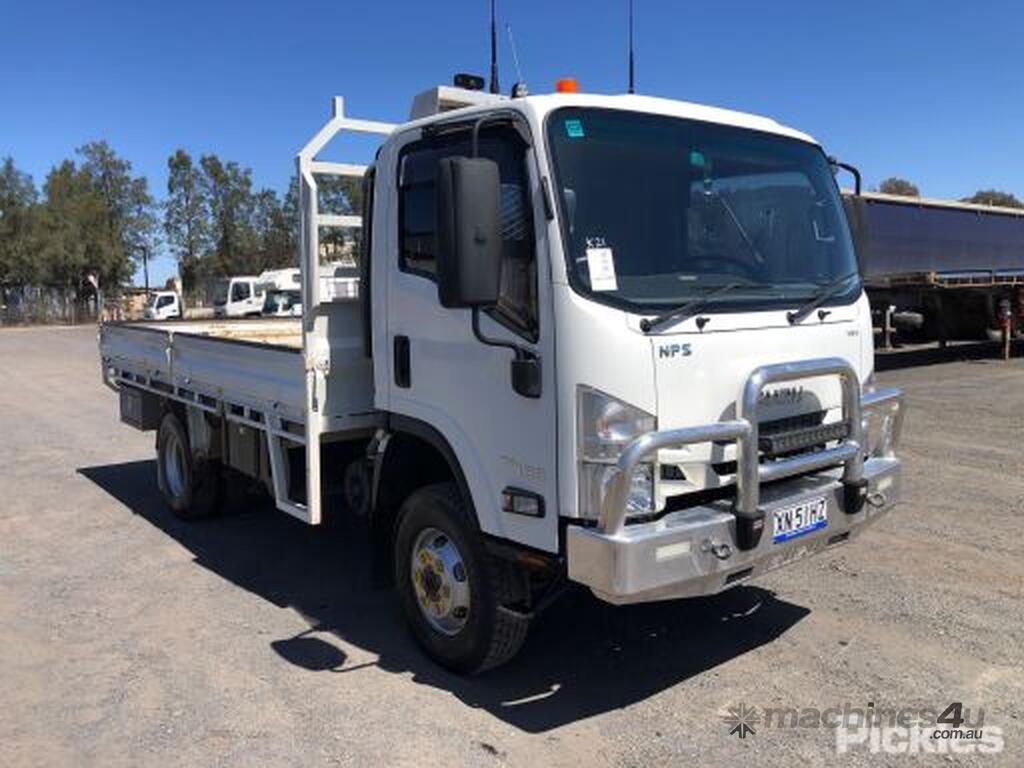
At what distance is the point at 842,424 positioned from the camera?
4.36 meters

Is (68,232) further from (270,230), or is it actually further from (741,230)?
(741,230)

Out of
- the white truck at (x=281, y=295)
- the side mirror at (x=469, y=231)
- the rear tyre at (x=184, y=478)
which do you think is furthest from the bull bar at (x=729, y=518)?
the white truck at (x=281, y=295)

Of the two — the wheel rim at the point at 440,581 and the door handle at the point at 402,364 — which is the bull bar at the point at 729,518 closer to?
the wheel rim at the point at 440,581

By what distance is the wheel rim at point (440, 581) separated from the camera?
14.5 feet

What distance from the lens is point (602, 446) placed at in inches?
144

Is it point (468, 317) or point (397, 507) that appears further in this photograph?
point (397, 507)

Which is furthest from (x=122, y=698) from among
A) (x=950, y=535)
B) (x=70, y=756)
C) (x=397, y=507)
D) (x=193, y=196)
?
(x=193, y=196)

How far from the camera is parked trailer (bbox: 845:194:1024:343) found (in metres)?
18.4

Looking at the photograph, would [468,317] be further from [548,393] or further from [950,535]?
[950,535]

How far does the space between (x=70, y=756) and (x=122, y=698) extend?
1.72 feet

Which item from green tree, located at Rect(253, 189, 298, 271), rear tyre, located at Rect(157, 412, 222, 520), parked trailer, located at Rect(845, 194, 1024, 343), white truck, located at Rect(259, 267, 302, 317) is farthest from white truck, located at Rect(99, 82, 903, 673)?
green tree, located at Rect(253, 189, 298, 271)

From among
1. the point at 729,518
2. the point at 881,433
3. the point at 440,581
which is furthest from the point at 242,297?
the point at 729,518

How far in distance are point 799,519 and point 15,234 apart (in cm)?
6050

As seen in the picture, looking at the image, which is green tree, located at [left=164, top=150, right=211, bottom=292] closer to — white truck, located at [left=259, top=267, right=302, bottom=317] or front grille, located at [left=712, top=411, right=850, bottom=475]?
white truck, located at [left=259, top=267, right=302, bottom=317]
